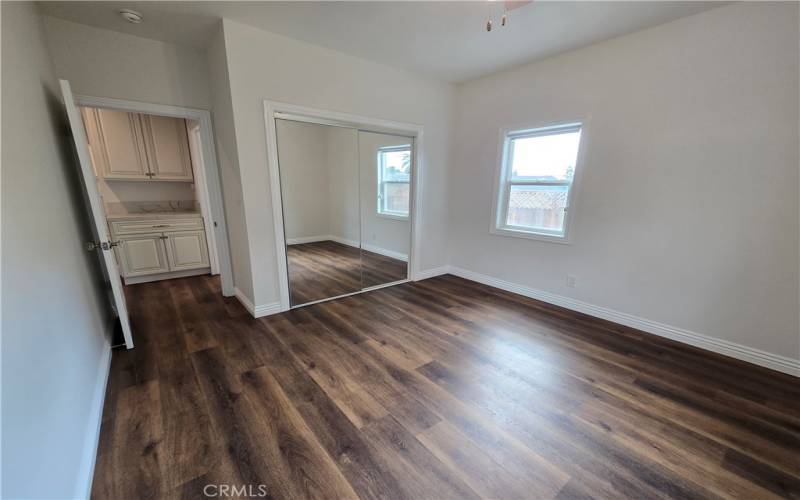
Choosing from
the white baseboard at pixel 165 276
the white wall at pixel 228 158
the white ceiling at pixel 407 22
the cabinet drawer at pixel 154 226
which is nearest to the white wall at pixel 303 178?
the white wall at pixel 228 158

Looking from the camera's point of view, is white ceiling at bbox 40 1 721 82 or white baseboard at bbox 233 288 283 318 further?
white baseboard at bbox 233 288 283 318

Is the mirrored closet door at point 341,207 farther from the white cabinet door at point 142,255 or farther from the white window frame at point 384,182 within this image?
the white cabinet door at point 142,255

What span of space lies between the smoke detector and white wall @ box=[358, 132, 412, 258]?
1.96m

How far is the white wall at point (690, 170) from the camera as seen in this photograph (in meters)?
2.11

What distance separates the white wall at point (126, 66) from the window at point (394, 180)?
2001 millimetres

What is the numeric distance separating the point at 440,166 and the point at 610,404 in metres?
3.20

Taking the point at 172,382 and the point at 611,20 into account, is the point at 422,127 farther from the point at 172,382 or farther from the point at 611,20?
the point at 172,382

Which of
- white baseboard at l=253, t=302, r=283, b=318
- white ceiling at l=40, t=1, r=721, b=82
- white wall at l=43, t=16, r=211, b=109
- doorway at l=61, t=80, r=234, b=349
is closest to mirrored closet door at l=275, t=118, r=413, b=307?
white baseboard at l=253, t=302, r=283, b=318

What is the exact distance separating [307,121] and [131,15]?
4.68ft

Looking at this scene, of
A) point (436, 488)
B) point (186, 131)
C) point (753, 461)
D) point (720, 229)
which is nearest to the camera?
point (436, 488)

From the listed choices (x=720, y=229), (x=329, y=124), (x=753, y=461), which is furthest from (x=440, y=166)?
(x=753, y=461)

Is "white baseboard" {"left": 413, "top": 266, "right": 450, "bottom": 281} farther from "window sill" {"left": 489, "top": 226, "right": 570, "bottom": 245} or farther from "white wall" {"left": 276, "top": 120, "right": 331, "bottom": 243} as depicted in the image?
"white wall" {"left": 276, "top": 120, "right": 331, "bottom": 243}

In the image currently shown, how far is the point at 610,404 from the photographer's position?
190 centimetres

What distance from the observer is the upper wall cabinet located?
12.0ft
